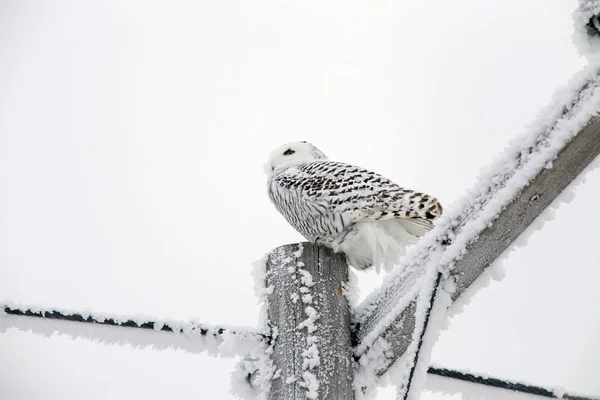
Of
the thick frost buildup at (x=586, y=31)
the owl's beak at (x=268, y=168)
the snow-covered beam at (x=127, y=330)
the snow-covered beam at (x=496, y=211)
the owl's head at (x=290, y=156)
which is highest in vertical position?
the thick frost buildup at (x=586, y=31)

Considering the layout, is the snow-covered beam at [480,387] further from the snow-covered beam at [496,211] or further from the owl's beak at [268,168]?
the owl's beak at [268,168]

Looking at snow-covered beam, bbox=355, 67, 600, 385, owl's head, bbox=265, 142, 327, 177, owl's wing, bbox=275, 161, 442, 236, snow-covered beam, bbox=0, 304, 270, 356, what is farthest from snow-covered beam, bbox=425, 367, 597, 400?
owl's head, bbox=265, 142, 327, 177

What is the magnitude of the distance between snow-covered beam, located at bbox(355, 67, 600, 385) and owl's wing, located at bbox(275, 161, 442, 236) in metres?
0.99

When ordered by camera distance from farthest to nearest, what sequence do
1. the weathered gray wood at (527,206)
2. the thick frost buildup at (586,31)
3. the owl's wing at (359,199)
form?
the owl's wing at (359,199), the weathered gray wood at (527,206), the thick frost buildup at (586,31)

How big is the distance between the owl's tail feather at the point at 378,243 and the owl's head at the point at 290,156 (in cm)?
123

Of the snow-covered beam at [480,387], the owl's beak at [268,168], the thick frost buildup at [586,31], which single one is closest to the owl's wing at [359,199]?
the owl's beak at [268,168]

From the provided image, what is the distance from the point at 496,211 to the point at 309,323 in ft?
2.32

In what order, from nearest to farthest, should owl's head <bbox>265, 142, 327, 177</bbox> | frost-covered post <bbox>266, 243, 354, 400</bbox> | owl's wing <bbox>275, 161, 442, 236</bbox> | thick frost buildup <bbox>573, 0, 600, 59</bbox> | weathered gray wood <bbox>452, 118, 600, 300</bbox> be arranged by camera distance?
thick frost buildup <bbox>573, 0, 600, 59</bbox> → weathered gray wood <bbox>452, 118, 600, 300</bbox> → frost-covered post <bbox>266, 243, 354, 400</bbox> → owl's wing <bbox>275, 161, 442, 236</bbox> → owl's head <bbox>265, 142, 327, 177</bbox>

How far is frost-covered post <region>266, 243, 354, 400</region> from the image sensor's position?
69.6 inches

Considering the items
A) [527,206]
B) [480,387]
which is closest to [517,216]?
[527,206]

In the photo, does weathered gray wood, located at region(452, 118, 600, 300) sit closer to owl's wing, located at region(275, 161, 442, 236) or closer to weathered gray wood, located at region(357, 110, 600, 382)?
weathered gray wood, located at region(357, 110, 600, 382)

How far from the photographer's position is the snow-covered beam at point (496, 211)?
1185 millimetres

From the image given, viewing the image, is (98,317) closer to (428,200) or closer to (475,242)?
(475,242)

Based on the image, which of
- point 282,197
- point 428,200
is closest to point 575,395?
point 428,200
